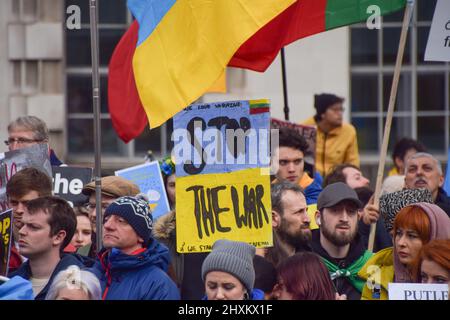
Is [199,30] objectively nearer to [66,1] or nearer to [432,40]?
[432,40]

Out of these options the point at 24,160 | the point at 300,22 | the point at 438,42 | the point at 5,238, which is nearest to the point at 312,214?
the point at 300,22

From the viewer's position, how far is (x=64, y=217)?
753cm

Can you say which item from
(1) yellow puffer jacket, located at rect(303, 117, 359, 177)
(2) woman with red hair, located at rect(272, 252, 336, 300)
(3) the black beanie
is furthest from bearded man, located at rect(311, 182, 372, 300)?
(1) yellow puffer jacket, located at rect(303, 117, 359, 177)

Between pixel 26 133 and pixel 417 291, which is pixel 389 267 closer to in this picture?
pixel 417 291

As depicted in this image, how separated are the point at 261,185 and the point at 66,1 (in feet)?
25.6

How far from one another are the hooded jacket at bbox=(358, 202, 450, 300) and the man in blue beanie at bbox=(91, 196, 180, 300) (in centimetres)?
107

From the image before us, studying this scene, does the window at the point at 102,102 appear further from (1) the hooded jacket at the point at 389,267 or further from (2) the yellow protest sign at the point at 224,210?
(1) the hooded jacket at the point at 389,267

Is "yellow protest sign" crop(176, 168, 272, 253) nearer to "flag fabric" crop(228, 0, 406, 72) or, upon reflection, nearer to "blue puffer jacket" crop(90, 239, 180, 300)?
"blue puffer jacket" crop(90, 239, 180, 300)

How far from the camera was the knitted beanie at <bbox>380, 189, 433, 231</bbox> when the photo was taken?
7.79 m

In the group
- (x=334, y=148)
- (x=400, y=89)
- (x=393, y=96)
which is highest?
(x=400, y=89)

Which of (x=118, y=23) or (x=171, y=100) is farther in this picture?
(x=118, y=23)

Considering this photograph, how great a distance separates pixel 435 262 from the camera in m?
6.75

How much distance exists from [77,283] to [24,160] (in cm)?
236

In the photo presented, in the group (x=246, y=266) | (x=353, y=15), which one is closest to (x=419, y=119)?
(x=353, y=15)
